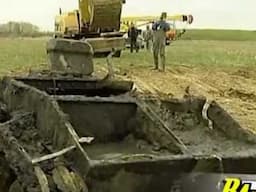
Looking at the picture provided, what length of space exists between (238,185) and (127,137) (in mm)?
1687

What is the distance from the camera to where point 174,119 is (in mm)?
6375

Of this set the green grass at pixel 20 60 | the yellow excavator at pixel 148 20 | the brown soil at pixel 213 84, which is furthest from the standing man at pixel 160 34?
the yellow excavator at pixel 148 20

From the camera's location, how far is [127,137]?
233 inches

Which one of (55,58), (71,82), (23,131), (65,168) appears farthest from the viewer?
(55,58)

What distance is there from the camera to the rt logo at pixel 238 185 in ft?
14.2

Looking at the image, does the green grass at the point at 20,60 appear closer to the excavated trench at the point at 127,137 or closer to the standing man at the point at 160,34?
the standing man at the point at 160,34

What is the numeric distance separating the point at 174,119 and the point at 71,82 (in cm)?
139

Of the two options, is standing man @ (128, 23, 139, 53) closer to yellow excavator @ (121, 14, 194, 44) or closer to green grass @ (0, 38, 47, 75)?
yellow excavator @ (121, 14, 194, 44)

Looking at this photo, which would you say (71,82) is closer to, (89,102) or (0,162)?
(89,102)

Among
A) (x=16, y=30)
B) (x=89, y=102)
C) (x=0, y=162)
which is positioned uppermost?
(x=89, y=102)

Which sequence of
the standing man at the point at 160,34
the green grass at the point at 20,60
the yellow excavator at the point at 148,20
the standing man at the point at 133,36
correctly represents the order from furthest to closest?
the yellow excavator at the point at 148,20
the standing man at the point at 133,36
the green grass at the point at 20,60
the standing man at the point at 160,34

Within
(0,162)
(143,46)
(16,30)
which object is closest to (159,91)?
(0,162)

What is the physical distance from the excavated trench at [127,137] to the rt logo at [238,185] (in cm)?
14

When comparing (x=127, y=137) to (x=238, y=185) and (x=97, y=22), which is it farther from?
(x=97, y=22)
